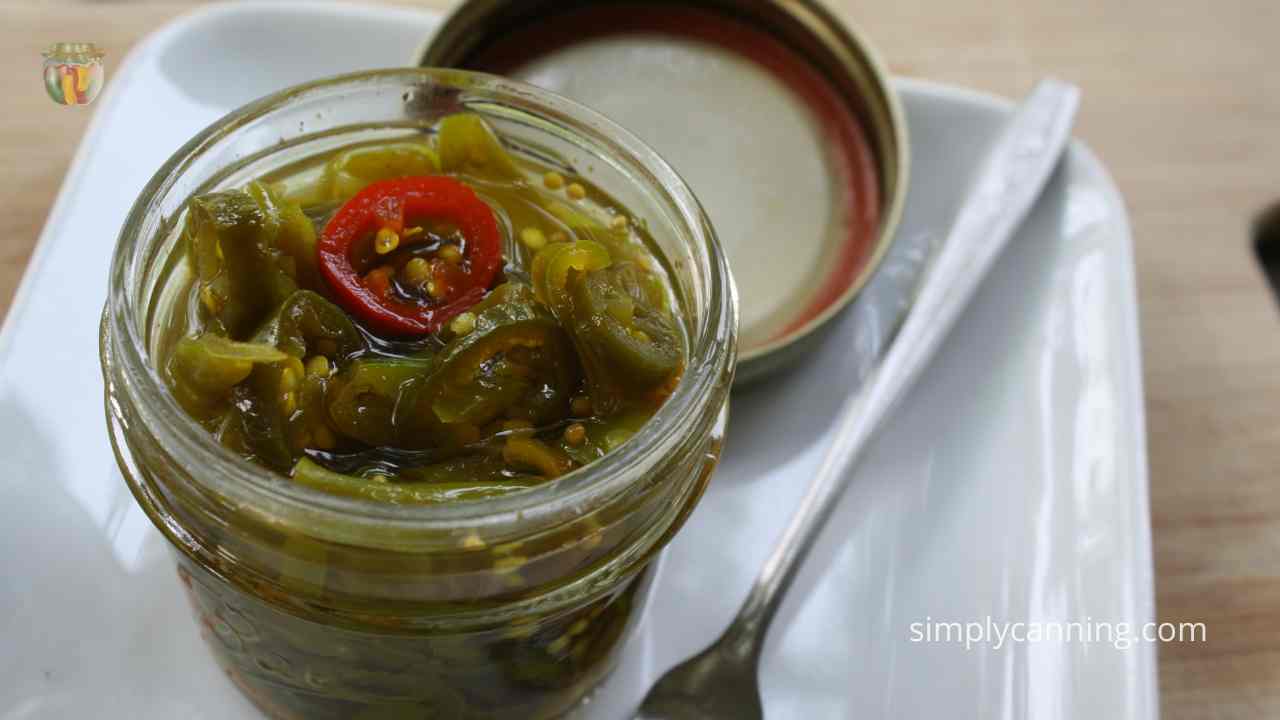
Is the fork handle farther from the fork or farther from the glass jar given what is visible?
the glass jar

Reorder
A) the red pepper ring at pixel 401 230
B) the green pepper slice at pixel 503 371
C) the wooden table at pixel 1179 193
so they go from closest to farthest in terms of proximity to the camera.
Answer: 1. the green pepper slice at pixel 503 371
2. the red pepper ring at pixel 401 230
3. the wooden table at pixel 1179 193

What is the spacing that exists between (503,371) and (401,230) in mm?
258

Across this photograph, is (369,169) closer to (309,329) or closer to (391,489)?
(309,329)

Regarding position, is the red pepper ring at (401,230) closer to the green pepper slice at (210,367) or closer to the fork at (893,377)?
the green pepper slice at (210,367)

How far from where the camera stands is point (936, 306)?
196 cm

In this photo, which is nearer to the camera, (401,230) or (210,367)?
(210,367)

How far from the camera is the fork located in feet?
5.26

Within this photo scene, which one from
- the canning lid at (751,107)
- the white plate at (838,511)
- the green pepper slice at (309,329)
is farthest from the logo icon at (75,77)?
the green pepper slice at (309,329)

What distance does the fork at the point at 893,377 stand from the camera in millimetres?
1603

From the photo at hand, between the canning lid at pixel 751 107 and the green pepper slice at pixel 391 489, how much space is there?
32.5 inches

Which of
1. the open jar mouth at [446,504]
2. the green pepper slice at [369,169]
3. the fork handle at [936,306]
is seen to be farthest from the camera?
the fork handle at [936,306]

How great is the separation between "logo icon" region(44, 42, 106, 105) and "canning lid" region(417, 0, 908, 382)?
0.53m

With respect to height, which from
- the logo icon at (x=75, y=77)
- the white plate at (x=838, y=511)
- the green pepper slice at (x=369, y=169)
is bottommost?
the white plate at (x=838, y=511)

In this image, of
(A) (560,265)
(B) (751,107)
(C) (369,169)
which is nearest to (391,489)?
(A) (560,265)
